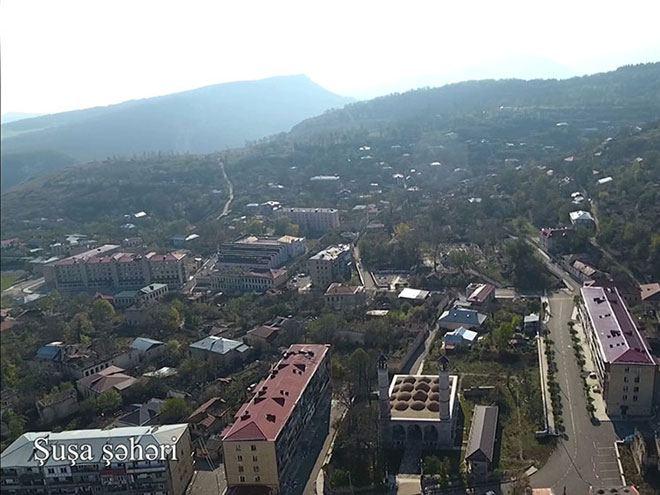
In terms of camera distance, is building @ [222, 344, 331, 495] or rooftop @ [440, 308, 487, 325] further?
rooftop @ [440, 308, 487, 325]

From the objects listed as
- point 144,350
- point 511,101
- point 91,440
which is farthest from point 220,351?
point 511,101

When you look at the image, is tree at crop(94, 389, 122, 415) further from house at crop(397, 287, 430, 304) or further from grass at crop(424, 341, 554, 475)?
house at crop(397, 287, 430, 304)

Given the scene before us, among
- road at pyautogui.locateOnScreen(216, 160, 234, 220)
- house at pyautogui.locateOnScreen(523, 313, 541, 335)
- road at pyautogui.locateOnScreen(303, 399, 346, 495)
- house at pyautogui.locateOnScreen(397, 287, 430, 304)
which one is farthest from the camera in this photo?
road at pyautogui.locateOnScreen(216, 160, 234, 220)

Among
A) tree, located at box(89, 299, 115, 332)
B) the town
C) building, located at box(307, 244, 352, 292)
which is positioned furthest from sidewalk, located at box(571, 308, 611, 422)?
tree, located at box(89, 299, 115, 332)

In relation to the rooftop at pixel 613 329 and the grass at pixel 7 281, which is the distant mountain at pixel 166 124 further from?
the rooftop at pixel 613 329

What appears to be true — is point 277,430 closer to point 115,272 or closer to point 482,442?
point 482,442

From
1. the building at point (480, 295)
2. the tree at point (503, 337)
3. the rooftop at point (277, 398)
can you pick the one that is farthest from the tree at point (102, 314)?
the tree at point (503, 337)
